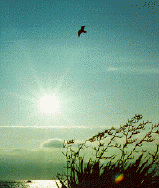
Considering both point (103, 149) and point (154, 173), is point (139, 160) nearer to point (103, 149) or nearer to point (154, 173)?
point (154, 173)

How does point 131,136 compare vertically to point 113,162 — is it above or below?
above

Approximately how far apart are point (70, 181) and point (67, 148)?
3.21 feet

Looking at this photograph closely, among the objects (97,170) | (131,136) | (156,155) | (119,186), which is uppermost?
(131,136)

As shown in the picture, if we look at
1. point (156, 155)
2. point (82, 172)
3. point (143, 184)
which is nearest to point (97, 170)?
point (82, 172)

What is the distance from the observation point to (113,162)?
5.27 m

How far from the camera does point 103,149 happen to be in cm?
452

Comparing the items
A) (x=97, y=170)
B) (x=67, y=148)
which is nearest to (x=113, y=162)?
(x=97, y=170)

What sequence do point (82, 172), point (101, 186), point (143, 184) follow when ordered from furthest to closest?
point (82, 172), point (143, 184), point (101, 186)

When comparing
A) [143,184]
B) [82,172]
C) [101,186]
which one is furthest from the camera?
[82,172]

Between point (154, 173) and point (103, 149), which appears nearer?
point (103, 149)

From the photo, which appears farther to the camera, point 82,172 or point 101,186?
point 82,172

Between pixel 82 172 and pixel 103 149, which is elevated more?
pixel 103 149

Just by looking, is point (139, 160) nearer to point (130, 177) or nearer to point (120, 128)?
point (130, 177)

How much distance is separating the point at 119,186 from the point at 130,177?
0.36 meters
